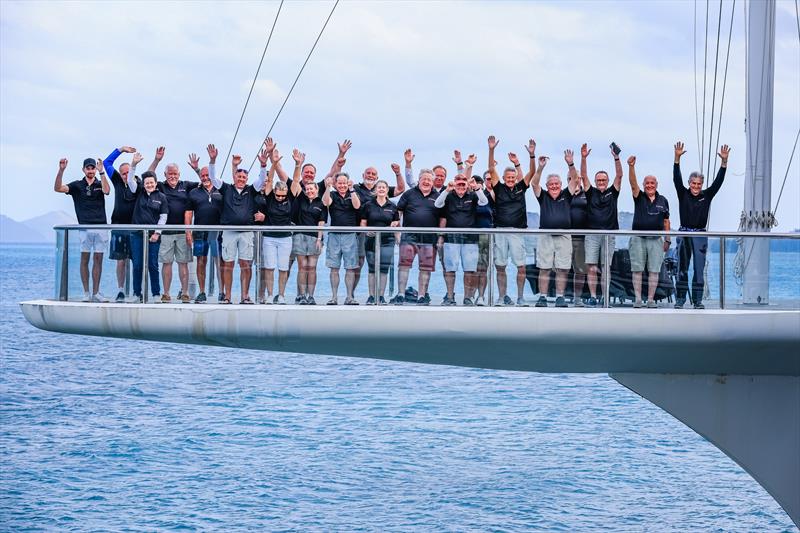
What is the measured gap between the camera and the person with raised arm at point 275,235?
1522 cm

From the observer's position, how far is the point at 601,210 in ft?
51.1

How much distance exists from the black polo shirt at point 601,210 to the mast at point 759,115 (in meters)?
3.02

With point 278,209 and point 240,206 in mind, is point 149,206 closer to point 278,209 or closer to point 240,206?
point 240,206

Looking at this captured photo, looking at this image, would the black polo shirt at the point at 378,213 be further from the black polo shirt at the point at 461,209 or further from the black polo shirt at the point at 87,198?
the black polo shirt at the point at 87,198

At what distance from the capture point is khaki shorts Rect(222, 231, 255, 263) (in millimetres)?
15383

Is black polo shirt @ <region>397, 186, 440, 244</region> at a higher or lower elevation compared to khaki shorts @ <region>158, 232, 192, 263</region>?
higher

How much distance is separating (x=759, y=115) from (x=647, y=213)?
139 inches

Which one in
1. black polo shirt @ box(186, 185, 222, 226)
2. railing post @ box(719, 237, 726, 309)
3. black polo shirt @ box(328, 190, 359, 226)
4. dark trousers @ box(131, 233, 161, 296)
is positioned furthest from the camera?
black polo shirt @ box(186, 185, 222, 226)

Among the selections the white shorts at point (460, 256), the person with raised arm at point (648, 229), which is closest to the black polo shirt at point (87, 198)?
the white shorts at point (460, 256)

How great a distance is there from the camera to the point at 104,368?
65938mm

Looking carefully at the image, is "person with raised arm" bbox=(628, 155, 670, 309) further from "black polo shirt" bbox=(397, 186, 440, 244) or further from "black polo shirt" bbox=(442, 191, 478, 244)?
"black polo shirt" bbox=(397, 186, 440, 244)

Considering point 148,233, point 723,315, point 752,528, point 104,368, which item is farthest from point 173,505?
point 104,368

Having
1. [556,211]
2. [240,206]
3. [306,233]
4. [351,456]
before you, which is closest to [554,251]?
[556,211]

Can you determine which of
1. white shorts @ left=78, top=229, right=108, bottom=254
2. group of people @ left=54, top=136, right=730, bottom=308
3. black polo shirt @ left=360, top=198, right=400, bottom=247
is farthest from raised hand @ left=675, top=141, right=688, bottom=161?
white shorts @ left=78, top=229, right=108, bottom=254
